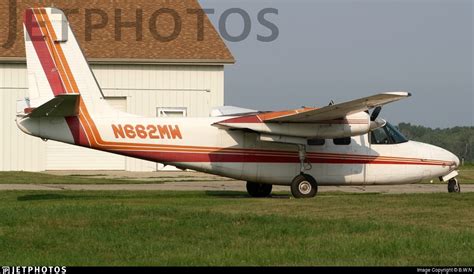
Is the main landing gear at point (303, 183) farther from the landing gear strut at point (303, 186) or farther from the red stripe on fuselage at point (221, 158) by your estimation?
the red stripe on fuselage at point (221, 158)

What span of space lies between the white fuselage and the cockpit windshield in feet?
0.42

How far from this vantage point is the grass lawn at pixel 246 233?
44.5 feet

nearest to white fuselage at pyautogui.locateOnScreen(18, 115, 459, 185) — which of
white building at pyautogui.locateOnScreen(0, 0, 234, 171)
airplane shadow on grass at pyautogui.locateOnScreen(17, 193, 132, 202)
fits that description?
airplane shadow on grass at pyautogui.locateOnScreen(17, 193, 132, 202)

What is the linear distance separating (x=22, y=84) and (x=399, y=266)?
111 feet

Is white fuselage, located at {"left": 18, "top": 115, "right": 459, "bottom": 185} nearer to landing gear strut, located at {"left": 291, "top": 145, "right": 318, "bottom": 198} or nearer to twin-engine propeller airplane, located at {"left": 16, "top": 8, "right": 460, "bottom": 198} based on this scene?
twin-engine propeller airplane, located at {"left": 16, "top": 8, "right": 460, "bottom": 198}

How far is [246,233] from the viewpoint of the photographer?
15984mm

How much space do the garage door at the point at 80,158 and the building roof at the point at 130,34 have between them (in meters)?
2.50

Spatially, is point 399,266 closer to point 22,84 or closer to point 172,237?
point 172,237

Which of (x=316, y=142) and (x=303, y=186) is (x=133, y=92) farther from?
(x=303, y=186)

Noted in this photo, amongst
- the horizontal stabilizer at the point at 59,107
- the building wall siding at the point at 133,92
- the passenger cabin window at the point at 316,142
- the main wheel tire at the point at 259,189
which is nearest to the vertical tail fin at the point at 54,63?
the horizontal stabilizer at the point at 59,107

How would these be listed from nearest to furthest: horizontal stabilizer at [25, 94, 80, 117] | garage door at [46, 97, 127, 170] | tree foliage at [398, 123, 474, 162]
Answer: horizontal stabilizer at [25, 94, 80, 117] < garage door at [46, 97, 127, 170] < tree foliage at [398, 123, 474, 162]

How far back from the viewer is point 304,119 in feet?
78.6

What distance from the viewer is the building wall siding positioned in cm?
4359

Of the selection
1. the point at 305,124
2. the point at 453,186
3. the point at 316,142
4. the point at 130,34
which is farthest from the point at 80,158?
the point at 453,186
